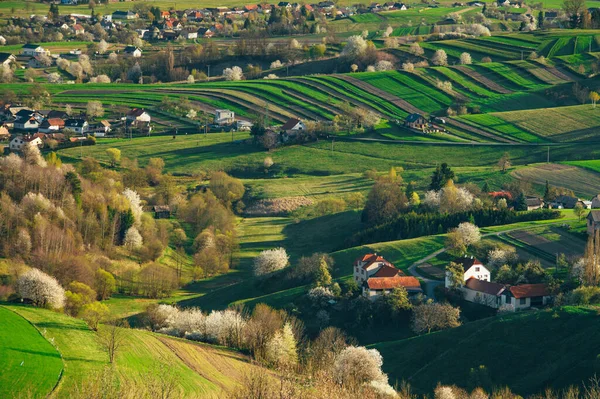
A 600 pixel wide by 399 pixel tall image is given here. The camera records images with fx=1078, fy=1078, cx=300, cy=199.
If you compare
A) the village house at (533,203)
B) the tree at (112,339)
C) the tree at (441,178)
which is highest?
the tree at (112,339)

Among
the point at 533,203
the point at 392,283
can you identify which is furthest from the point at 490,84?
the point at 392,283

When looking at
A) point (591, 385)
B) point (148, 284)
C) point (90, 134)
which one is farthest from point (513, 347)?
point (90, 134)

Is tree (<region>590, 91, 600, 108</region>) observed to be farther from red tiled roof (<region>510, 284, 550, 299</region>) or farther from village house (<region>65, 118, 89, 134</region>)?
red tiled roof (<region>510, 284, 550, 299</region>)

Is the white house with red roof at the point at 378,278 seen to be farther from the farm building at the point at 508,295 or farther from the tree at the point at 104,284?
the tree at the point at 104,284

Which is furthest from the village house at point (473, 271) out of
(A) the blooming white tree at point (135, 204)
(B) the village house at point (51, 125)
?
(B) the village house at point (51, 125)

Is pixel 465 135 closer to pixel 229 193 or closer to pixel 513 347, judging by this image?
pixel 229 193

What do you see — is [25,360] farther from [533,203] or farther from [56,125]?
[56,125]
